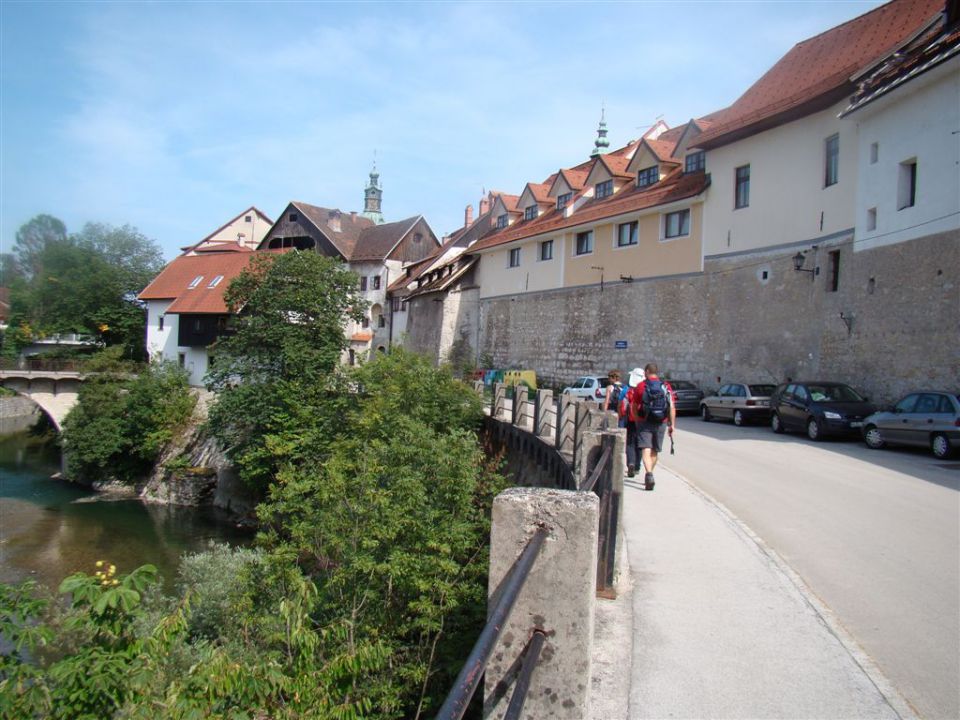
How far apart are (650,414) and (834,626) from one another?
518cm

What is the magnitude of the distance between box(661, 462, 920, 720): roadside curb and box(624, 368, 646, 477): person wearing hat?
2.04 meters

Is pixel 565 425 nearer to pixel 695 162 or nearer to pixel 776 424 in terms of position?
pixel 776 424

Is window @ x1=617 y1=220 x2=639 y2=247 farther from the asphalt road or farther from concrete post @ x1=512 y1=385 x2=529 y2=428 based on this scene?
concrete post @ x1=512 y1=385 x2=529 y2=428

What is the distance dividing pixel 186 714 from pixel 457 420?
609 inches

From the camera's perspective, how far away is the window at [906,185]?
60.0 ft

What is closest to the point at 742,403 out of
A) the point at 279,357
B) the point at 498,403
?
the point at 498,403

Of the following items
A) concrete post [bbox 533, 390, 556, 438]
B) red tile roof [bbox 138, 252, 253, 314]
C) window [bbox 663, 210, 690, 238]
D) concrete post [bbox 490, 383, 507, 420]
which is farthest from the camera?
red tile roof [bbox 138, 252, 253, 314]

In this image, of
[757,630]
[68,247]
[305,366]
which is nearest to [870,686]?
[757,630]

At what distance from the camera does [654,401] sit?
10.3 meters

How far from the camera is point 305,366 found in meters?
28.3

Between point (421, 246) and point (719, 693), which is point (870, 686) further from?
point (421, 246)

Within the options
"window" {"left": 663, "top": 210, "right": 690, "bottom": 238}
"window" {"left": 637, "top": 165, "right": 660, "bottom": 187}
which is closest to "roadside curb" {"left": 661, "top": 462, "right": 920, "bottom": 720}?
"window" {"left": 663, "top": 210, "right": 690, "bottom": 238}

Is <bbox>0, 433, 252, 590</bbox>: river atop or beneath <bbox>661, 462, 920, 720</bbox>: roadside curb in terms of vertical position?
beneath

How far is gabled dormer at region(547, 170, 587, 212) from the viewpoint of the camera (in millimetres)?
35094
